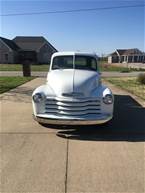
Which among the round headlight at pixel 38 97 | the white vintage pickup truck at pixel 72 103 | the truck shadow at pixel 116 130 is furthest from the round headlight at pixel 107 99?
the round headlight at pixel 38 97

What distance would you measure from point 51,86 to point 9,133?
152 centimetres

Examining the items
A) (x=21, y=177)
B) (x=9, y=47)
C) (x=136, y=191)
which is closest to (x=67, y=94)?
(x=21, y=177)

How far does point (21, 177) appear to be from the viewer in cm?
452

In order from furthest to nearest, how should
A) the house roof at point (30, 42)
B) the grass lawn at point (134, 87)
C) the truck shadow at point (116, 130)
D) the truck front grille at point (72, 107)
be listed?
the house roof at point (30, 42) < the grass lawn at point (134, 87) < the truck front grille at point (72, 107) < the truck shadow at point (116, 130)

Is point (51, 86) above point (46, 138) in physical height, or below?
above

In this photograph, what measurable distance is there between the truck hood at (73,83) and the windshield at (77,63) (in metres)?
0.72

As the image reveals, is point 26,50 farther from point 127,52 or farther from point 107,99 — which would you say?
point 107,99

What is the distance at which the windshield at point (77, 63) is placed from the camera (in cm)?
899

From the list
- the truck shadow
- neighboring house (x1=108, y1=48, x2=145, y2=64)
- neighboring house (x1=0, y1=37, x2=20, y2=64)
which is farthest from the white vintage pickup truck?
neighboring house (x1=108, y1=48, x2=145, y2=64)

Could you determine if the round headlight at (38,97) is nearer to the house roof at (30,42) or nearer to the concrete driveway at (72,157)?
the concrete driveway at (72,157)

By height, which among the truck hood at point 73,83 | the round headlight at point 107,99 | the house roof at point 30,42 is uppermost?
the house roof at point 30,42

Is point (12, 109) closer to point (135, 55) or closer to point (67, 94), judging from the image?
point (67, 94)

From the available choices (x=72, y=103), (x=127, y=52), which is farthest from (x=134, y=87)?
(x=127, y=52)

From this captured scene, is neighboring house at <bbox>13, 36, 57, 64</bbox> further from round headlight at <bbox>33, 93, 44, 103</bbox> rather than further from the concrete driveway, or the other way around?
round headlight at <bbox>33, 93, 44, 103</bbox>
